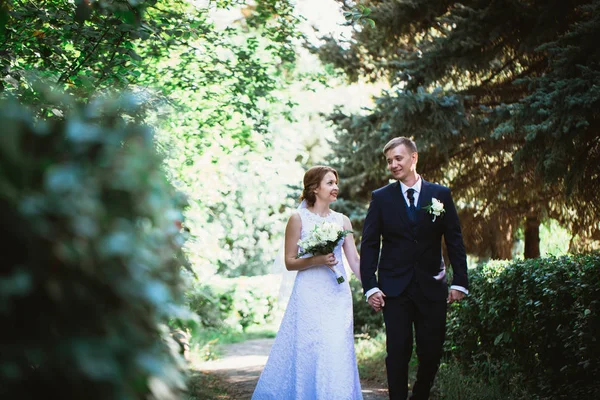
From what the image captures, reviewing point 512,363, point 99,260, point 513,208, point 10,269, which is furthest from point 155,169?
point 513,208

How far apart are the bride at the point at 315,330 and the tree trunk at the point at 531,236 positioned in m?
7.15

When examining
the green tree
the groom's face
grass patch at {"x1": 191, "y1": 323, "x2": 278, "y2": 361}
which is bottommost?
grass patch at {"x1": 191, "y1": 323, "x2": 278, "y2": 361}

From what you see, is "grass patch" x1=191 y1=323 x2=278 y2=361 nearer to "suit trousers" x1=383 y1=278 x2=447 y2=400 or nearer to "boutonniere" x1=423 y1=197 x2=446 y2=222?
"suit trousers" x1=383 y1=278 x2=447 y2=400

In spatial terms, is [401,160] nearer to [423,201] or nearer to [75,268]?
[423,201]

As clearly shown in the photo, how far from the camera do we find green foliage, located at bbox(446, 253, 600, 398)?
495 centimetres

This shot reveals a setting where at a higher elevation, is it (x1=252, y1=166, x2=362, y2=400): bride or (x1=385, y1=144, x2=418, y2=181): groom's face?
(x1=385, y1=144, x2=418, y2=181): groom's face

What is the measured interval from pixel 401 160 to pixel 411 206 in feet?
1.38

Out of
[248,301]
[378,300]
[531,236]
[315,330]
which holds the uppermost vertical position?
[531,236]

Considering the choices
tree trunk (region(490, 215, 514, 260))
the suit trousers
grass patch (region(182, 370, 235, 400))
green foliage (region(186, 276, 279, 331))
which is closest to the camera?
the suit trousers

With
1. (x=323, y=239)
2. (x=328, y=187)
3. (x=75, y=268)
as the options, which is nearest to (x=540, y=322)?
(x=323, y=239)

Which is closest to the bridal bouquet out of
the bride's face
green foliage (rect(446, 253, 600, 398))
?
the bride's face

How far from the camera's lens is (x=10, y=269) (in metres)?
1.47

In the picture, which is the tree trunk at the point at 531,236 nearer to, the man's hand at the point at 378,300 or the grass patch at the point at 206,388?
the grass patch at the point at 206,388

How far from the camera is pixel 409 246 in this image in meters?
5.23
